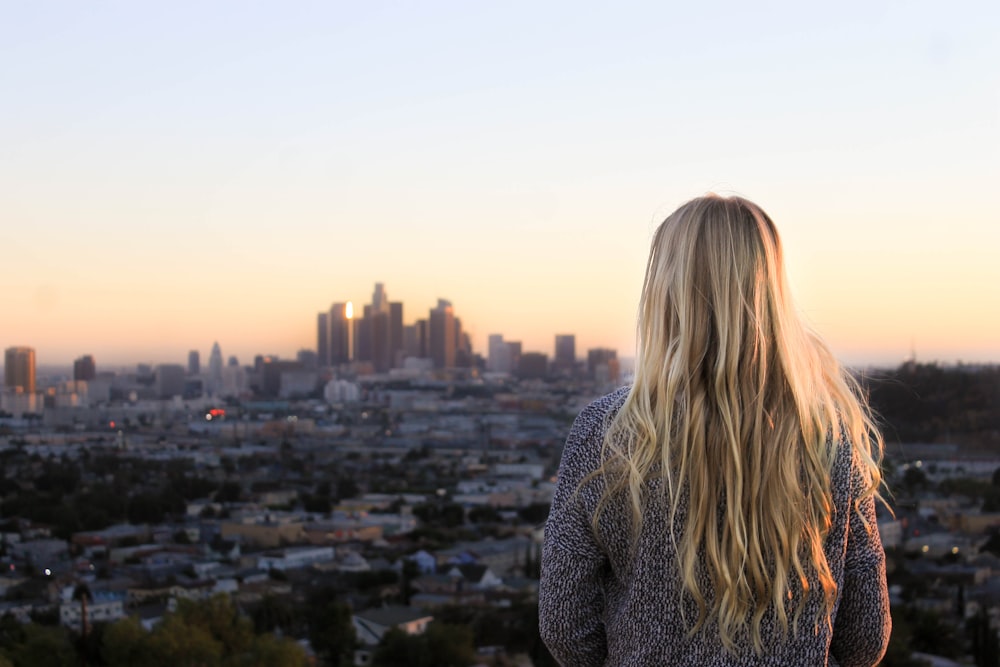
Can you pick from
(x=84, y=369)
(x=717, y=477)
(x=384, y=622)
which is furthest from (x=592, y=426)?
(x=84, y=369)

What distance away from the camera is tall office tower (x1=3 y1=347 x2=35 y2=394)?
2331cm

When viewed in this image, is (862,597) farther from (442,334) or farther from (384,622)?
(442,334)

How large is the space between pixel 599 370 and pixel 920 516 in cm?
2292

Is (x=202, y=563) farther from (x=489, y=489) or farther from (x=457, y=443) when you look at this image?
(x=457, y=443)

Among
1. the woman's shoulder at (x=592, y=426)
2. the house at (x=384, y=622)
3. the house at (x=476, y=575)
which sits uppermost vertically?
the woman's shoulder at (x=592, y=426)

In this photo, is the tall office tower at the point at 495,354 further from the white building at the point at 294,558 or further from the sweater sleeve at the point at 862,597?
the sweater sleeve at the point at 862,597

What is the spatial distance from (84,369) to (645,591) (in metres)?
30.7

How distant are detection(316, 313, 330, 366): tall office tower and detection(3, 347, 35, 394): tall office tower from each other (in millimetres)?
18015

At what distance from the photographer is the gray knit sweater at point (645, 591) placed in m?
0.77

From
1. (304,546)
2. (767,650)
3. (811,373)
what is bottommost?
(304,546)

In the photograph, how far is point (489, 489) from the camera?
930 inches

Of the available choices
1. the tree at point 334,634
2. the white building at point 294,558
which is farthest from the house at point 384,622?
the white building at point 294,558

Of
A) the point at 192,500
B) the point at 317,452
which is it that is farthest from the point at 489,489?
the point at 317,452

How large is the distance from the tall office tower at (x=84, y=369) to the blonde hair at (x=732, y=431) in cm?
2989
